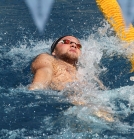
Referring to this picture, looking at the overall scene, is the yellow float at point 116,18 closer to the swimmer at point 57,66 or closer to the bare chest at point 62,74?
the swimmer at point 57,66

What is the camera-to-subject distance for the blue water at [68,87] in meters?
3.65

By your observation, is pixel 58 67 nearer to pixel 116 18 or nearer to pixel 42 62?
pixel 42 62

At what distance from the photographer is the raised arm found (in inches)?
179

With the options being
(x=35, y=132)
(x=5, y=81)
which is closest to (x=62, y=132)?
(x=35, y=132)

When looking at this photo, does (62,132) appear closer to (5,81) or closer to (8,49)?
(5,81)

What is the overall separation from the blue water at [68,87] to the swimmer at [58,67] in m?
0.12

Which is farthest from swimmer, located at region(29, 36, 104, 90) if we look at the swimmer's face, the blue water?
the blue water

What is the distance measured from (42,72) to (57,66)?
12.1 inches

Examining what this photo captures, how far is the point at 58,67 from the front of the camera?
4957mm

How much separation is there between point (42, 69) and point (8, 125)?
115 cm

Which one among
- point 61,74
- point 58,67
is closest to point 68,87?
point 61,74

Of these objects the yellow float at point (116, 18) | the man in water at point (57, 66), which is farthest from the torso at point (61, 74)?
the yellow float at point (116, 18)

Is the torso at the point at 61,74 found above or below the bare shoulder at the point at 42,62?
below

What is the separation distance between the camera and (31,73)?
5.27 m
